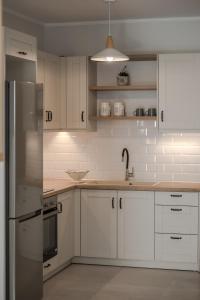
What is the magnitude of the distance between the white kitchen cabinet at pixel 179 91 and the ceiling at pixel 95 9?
0.51 m

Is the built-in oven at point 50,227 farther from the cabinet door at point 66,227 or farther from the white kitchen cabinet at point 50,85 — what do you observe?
the white kitchen cabinet at point 50,85

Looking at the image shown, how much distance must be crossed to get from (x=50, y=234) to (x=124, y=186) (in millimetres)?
1057

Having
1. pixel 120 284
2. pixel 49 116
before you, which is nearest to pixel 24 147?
pixel 49 116

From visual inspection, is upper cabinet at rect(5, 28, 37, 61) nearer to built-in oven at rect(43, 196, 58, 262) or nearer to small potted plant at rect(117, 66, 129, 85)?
built-in oven at rect(43, 196, 58, 262)

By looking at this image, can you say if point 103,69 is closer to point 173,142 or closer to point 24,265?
point 173,142

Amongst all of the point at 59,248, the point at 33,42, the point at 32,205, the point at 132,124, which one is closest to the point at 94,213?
the point at 59,248

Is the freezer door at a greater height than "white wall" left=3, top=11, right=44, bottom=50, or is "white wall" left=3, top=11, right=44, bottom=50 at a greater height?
"white wall" left=3, top=11, right=44, bottom=50

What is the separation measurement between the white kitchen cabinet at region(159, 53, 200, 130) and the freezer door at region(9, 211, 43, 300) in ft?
7.30

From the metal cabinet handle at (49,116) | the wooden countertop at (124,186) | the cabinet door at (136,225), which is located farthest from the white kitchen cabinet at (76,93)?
the cabinet door at (136,225)

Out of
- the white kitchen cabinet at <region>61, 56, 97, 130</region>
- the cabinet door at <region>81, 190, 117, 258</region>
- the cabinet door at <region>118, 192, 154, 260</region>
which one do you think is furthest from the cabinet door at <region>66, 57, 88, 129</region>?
the cabinet door at <region>118, 192, 154, 260</region>

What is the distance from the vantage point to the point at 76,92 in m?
7.12

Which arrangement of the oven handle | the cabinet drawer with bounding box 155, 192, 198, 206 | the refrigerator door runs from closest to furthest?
the refrigerator door < the oven handle < the cabinet drawer with bounding box 155, 192, 198, 206

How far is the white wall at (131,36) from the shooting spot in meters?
7.11

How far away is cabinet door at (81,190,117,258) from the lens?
22.4 feet
